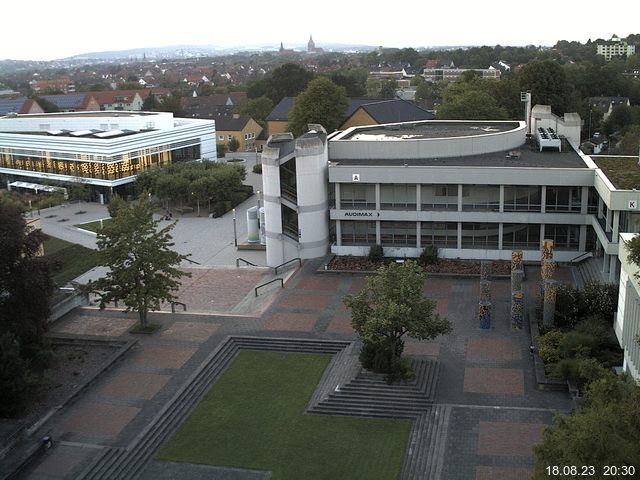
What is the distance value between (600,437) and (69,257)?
1658 inches

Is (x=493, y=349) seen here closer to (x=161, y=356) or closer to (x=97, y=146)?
(x=161, y=356)

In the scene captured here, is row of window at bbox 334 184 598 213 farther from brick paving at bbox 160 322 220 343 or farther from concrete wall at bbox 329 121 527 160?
brick paving at bbox 160 322 220 343

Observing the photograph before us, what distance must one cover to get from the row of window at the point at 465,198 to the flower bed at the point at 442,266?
9.59 feet

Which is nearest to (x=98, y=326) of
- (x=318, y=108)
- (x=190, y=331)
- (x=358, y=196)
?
(x=190, y=331)

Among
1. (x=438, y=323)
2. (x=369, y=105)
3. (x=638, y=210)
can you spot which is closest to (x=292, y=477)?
(x=438, y=323)

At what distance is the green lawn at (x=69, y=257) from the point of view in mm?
44625

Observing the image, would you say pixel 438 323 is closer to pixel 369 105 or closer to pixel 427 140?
pixel 427 140

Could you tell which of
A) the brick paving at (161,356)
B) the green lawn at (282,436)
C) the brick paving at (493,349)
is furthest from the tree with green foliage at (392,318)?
the brick paving at (161,356)

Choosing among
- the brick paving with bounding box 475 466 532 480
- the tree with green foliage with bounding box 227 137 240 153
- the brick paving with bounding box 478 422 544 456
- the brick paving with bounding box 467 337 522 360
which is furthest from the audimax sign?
the tree with green foliage with bounding box 227 137 240 153

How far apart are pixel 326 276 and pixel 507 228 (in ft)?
34.1

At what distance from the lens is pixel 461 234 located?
132ft

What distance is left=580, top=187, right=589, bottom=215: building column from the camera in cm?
3794

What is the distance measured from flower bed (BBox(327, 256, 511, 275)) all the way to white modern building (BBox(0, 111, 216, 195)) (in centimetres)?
3446

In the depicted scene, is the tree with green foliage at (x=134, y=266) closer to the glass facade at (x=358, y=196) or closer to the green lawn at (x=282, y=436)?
the green lawn at (x=282, y=436)
